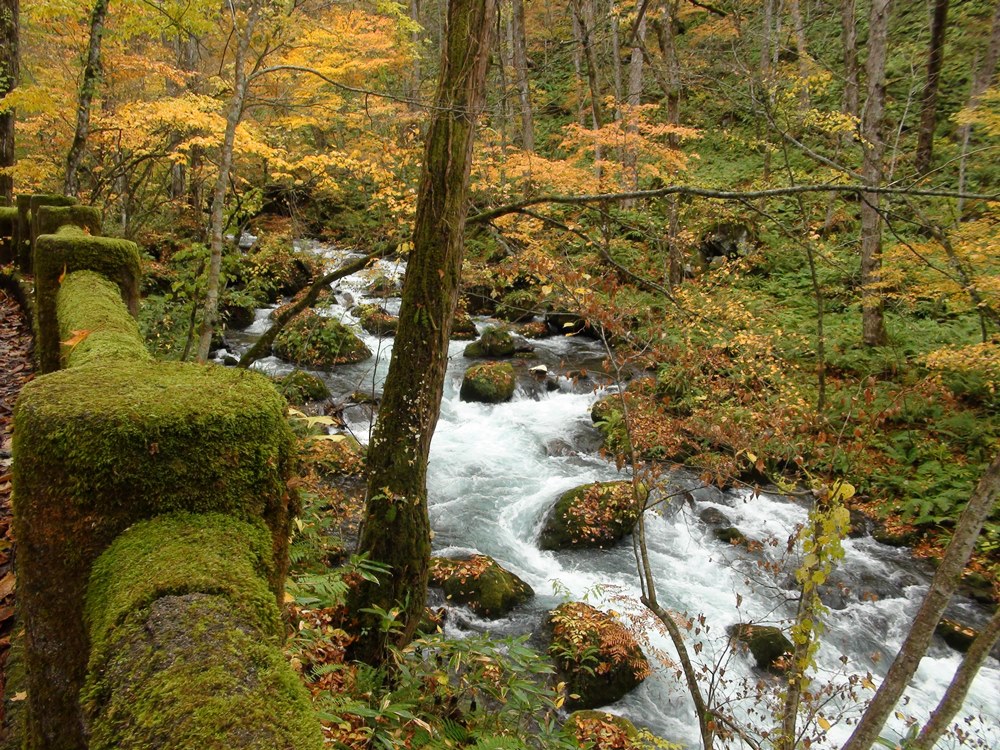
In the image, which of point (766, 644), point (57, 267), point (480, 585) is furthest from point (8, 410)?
point (766, 644)

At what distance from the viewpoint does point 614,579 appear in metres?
7.80

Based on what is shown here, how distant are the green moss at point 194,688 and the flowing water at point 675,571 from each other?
4422 mm

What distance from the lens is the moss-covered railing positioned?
39.8 inches

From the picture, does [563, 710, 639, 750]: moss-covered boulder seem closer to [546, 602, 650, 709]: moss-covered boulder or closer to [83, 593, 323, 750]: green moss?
[546, 602, 650, 709]: moss-covered boulder

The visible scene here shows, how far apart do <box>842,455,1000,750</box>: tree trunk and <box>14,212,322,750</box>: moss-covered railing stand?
175 inches

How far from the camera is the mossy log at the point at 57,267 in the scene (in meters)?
4.08

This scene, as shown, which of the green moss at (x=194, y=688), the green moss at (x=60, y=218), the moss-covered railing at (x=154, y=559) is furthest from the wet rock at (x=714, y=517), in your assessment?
the green moss at (x=60, y=218)

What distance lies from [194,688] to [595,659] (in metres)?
5.69

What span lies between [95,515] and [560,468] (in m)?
9.48

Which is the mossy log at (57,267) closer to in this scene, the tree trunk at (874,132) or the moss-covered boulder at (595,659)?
the moss-covered boulder at (595,659)

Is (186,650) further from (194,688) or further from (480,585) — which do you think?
(480,585)

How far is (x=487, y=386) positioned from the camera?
12508 mm

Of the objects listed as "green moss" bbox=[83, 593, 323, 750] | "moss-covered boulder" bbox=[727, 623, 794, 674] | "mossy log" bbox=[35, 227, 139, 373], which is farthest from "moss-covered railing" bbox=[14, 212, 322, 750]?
"moss-covered boulder" bbox=[727, 623, 794, 674]

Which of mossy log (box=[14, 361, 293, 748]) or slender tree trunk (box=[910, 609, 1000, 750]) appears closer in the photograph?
mossy log (box=[14, 361, 293, 748])
